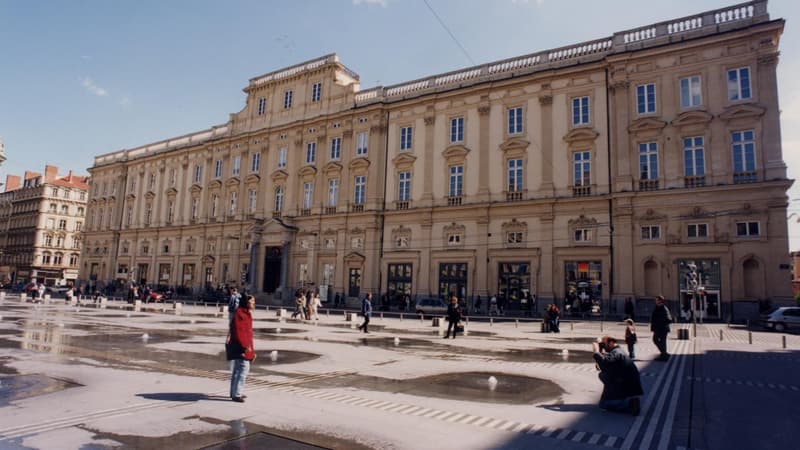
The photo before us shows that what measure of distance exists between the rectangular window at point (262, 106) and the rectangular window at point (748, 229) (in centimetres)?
4660

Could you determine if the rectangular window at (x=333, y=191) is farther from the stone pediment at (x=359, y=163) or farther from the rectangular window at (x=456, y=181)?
the rectangular window at (x=456, y=181)

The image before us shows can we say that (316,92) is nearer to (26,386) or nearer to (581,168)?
(581,168)

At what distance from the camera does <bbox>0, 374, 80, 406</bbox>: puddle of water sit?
838 centimetres

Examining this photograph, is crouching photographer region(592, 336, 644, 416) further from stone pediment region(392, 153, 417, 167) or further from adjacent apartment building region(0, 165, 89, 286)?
adjacent apartment building region(0, 165, 89, 286)

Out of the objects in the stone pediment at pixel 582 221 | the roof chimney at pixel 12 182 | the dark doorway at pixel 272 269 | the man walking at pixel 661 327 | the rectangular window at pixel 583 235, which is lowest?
the man walking at pixel 661 327

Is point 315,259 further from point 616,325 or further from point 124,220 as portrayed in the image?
point 124,220

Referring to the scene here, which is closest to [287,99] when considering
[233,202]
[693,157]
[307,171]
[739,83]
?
[307,171]

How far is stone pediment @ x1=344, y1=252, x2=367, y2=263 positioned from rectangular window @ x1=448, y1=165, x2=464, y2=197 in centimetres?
997

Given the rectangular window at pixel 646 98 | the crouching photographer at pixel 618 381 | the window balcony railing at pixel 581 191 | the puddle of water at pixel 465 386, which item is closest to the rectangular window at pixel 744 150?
the rectangular window at pixel 646 98

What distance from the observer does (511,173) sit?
127ft

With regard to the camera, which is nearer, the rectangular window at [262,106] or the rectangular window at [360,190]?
the rectangular window at [360,190]

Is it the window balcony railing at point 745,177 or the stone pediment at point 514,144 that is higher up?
the stone pediment at point 514,144

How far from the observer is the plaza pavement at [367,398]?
22.1 feet

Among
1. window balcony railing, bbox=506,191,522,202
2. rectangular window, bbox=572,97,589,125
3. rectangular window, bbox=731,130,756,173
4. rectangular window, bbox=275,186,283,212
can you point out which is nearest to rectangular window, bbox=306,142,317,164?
rectangular window, bbox=275,186,283,212
